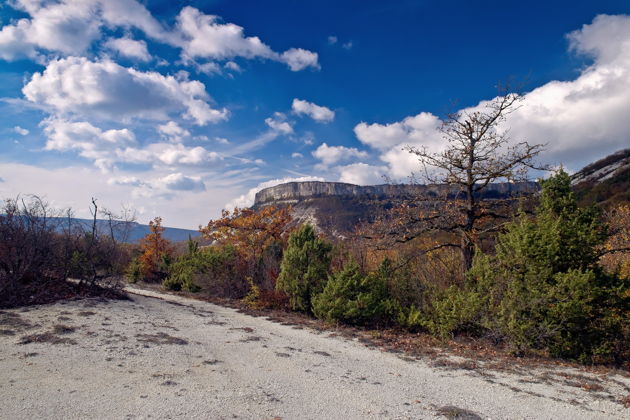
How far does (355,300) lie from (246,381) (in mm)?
6977

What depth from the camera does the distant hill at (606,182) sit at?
46938mm

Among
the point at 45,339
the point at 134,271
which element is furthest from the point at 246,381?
the point at 134,271

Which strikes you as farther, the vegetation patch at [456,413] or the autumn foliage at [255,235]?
the autumn foliage at [255,235]

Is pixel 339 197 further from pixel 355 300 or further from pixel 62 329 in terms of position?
pixel 62 329

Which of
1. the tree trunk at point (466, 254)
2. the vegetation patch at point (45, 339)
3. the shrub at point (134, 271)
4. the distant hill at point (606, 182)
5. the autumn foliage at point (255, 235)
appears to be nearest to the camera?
the vegetation patch at point (45, 339)

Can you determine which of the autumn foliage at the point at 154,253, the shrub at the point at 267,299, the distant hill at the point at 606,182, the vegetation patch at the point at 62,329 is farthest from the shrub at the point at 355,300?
the distant hill at the point at 606,182

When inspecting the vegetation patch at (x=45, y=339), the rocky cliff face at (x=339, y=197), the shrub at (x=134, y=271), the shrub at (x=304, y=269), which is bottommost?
the shrub at (x=134, y=271)

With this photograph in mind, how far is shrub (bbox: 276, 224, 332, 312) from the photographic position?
1491 cm

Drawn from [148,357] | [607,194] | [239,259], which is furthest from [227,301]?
[607,194]

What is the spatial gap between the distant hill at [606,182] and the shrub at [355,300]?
1229 inches

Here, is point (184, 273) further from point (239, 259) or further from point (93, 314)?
point (93, 314)

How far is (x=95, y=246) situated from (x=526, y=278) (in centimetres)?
1632

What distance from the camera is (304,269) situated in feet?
50.0

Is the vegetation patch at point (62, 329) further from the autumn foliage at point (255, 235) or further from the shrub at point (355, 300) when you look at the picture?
the autumn foliage at point (255, 235)
